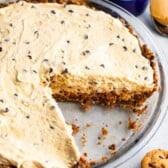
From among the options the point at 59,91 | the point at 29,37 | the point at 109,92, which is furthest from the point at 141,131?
the point at 29,37

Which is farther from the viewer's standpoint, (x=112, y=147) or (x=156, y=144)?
(x=156, y=144)

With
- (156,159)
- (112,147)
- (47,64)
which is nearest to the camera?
(156,159)

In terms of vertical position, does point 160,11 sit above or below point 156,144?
above

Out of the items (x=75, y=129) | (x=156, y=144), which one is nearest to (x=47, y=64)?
(x=75, y=129)

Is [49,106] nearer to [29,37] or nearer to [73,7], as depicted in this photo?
[29,37]

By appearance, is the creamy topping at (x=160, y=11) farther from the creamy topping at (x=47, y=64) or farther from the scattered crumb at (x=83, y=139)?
the scattered crumb at (x=83, y=139)

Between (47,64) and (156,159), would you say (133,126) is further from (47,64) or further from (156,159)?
(47,64)

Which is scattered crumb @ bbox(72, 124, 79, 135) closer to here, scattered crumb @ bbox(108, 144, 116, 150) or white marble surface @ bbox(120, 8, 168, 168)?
scattered crumb @ bbox(108, 144, 116, 150)
